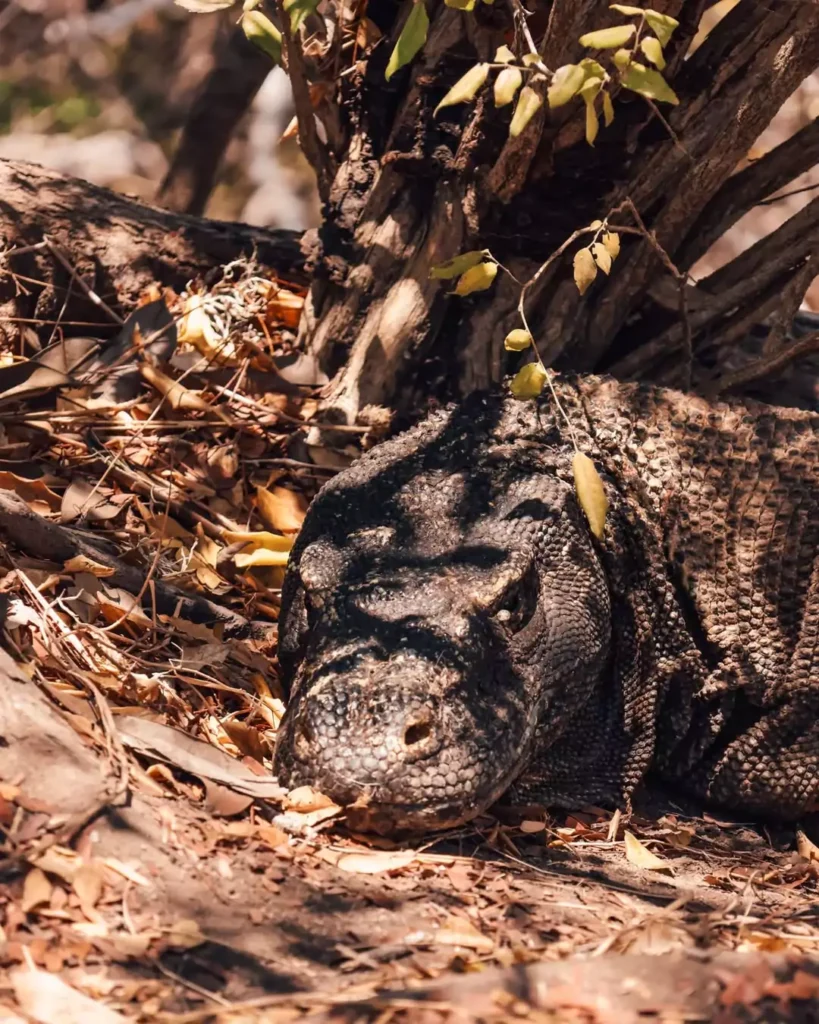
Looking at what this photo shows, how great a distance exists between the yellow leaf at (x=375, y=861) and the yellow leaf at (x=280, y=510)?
2.23 m

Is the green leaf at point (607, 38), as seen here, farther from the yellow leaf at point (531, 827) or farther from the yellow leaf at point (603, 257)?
the yellow leaf at point (531, 827)

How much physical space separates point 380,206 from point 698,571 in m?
2.16

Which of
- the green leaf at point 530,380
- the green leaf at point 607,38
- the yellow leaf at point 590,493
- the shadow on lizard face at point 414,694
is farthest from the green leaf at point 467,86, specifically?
the shadow on lizard face at point 414,694

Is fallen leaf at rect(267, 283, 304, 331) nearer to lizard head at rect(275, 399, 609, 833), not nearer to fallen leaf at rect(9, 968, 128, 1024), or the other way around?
lizard head at rect(275, 399, 609, 833)

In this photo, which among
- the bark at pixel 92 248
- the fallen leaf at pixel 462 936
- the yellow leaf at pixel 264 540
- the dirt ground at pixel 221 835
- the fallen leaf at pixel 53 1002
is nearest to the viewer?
the fallen leaf at pixel 53 1002

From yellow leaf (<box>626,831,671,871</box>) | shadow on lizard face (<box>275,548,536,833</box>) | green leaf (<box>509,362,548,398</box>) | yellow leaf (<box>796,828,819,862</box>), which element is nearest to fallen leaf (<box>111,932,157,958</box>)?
A: shadow on lizard face (<box>275,548,536,833</box>)

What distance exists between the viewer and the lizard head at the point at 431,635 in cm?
364

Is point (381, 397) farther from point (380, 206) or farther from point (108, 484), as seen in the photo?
point (108, 484)

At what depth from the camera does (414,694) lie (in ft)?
12.3

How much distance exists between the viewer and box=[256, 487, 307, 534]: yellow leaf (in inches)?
221

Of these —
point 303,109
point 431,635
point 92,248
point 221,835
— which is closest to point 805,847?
point 431,635

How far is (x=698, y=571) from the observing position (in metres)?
5.09

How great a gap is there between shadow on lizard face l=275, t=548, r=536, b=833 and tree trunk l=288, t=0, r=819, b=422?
1.59 m

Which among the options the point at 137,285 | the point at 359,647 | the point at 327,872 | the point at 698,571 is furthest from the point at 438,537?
the point at 137,285
